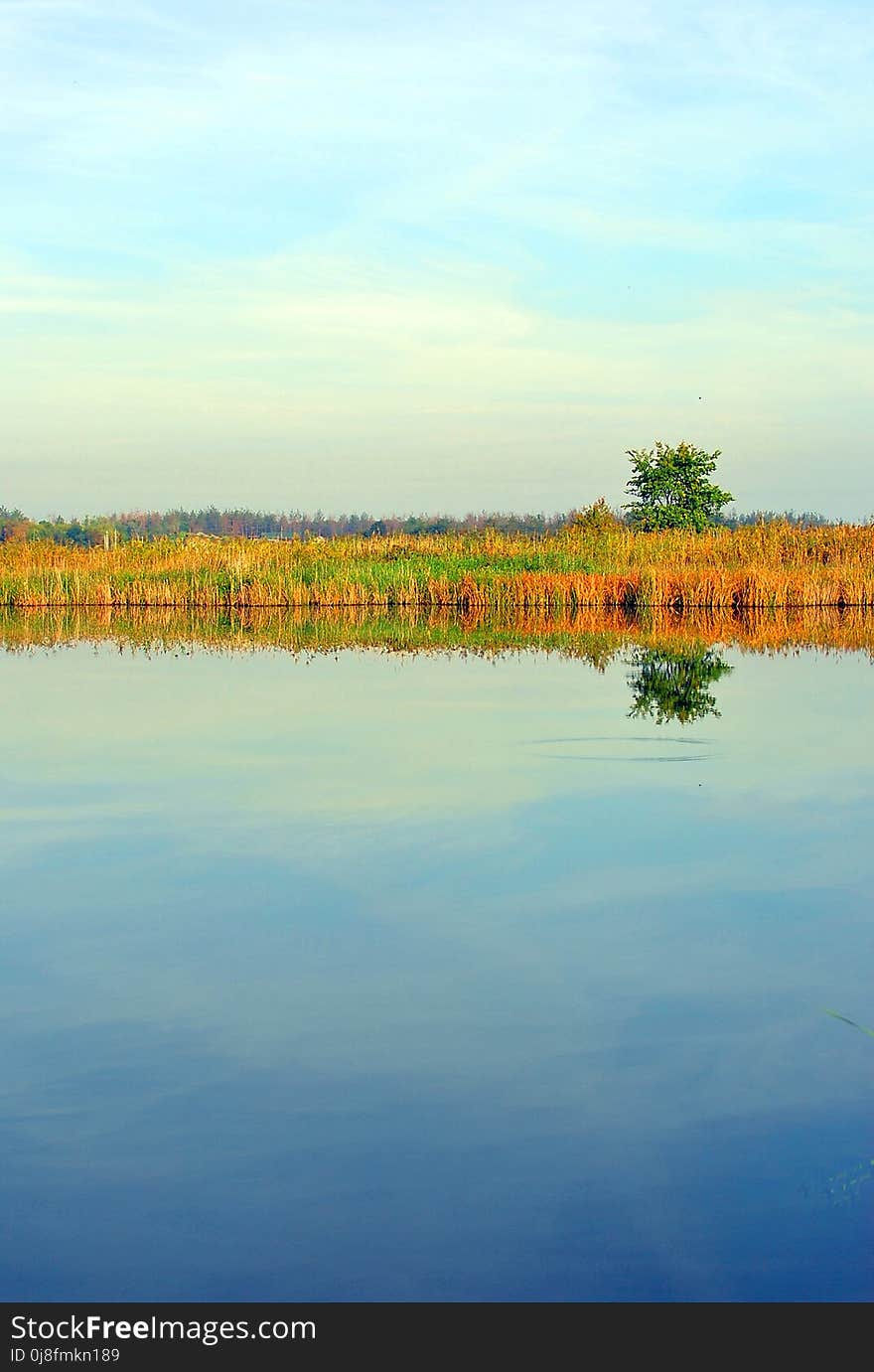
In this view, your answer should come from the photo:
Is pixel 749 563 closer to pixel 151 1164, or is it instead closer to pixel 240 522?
pixel 151 1164

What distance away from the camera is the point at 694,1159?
3447 mm

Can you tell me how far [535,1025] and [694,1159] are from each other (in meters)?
0.97

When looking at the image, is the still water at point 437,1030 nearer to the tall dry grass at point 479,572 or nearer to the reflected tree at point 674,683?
the reflected tree at point 674,683

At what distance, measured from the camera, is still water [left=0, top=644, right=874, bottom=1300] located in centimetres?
307

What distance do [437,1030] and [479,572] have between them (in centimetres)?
2335

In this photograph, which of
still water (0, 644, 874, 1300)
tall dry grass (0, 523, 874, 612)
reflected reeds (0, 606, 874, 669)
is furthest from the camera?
tall dry grass (0, 523, 874, 612)

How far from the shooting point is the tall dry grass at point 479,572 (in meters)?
25.4

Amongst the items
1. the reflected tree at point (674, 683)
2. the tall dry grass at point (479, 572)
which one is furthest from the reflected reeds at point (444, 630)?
the tall dry grass at point (479, 572)

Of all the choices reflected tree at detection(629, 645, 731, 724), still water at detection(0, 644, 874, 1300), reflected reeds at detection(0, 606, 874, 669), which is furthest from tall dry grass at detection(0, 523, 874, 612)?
still water at detection(0, 644, 874, 1300)

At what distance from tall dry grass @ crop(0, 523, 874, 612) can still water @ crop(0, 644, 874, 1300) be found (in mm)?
16593

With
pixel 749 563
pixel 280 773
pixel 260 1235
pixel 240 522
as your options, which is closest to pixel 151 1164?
pixel 260 1235

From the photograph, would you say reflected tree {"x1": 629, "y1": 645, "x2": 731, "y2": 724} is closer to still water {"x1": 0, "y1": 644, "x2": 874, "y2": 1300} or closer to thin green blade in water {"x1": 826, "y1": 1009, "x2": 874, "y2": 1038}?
still water {"x1": 0, "y1": 644, "x2": 874, "y2": 1300}

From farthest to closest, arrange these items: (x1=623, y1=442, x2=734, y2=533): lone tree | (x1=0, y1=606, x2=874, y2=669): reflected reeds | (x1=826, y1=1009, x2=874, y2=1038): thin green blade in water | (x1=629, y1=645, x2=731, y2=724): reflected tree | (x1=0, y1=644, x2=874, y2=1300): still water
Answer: (x1=623, y1=442, x2=734, y2=533): lone tree
(x1=0, y1=606, x2=874, y2=669): reflected reeds
(x1=629, y1=645, x2=731, y2=724): reflected tree
(x1=826, y1=1009, x2=874, y2=1038): thin green blade in water
(x1=0, y1=644, x2=874, y2=1300): still water

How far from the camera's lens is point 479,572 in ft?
90.0
